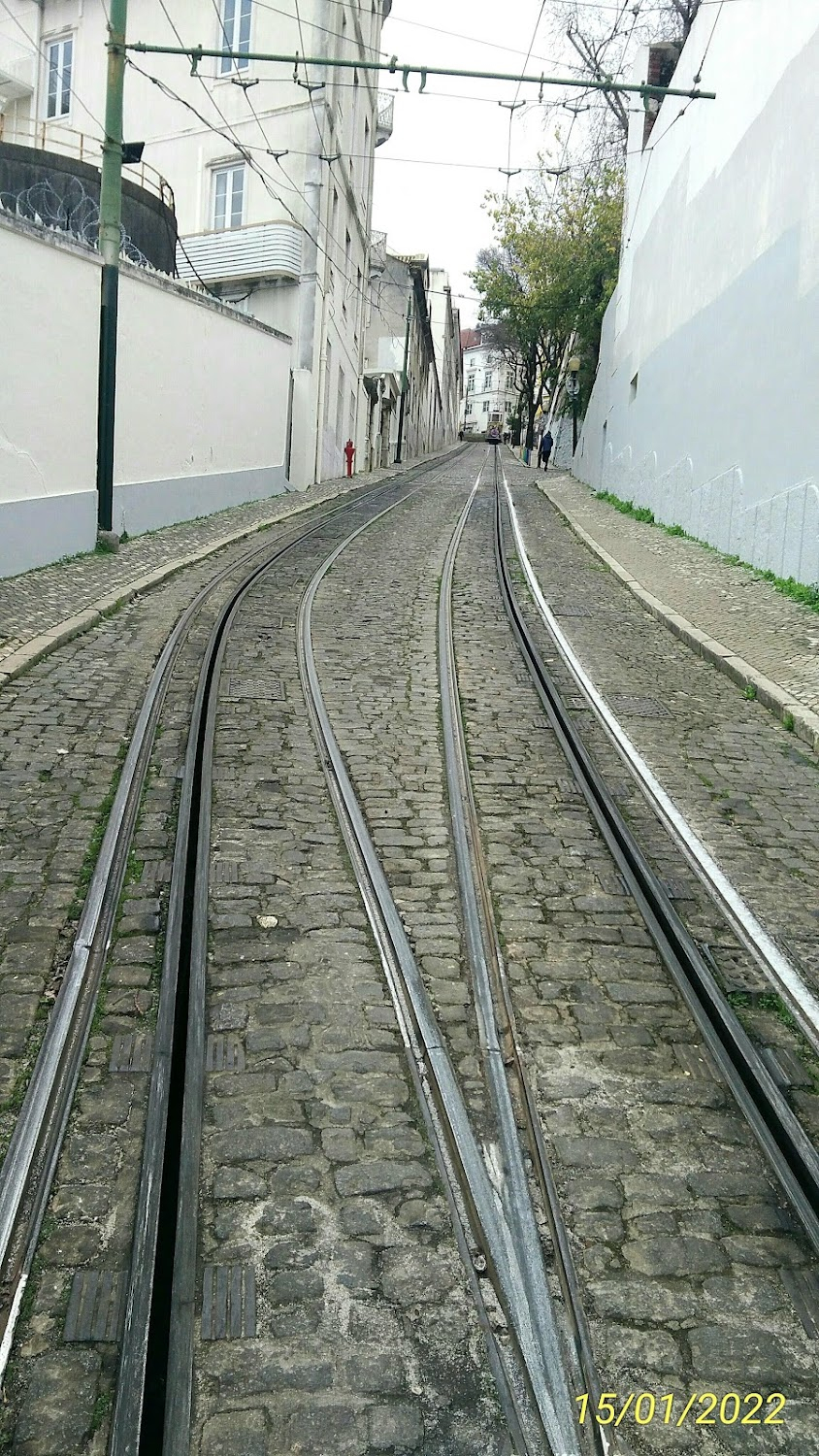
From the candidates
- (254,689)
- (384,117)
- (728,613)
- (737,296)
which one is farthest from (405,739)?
(384,117)

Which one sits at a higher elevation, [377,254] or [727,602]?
[377,254]

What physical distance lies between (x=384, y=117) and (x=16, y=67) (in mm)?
14364

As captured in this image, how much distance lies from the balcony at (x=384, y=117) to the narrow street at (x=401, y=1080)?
37.8 m

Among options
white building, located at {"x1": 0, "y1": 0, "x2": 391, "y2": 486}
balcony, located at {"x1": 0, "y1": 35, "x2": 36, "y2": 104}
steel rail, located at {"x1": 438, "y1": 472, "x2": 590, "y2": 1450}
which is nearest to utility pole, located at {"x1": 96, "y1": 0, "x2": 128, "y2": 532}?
steel rail, located at {"x1": 438, "y1": 472, "x2": 590, "y2": 1450}

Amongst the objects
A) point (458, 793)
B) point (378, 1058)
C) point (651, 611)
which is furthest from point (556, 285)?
point (378, 1058)

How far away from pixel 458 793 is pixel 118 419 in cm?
1115

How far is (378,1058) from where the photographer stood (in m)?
3.91

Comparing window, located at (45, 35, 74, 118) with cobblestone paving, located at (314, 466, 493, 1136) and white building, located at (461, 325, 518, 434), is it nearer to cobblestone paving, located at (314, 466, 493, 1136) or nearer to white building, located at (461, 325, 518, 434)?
cobblestone paving, located at (314, 466, 493, 1136)

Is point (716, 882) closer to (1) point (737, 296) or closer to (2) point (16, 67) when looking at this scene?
(1) point (737, 296)

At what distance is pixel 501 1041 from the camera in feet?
13.2

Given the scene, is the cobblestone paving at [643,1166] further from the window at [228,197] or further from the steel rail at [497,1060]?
the window at [228,197]

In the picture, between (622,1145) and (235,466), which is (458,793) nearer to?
(622,1145)

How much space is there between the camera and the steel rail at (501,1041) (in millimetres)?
2854

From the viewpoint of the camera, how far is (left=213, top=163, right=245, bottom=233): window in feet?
88.2
